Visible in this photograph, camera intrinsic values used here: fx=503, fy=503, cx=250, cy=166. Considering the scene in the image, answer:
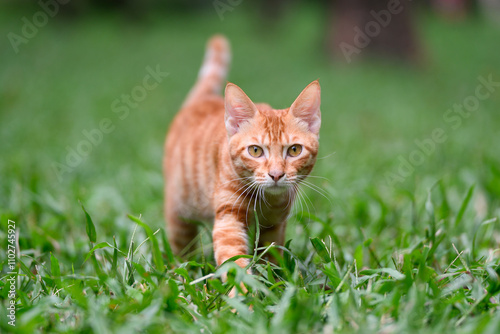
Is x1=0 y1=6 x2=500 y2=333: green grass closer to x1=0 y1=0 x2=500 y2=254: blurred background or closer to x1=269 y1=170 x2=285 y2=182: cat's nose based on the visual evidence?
x1=0 y1=0 x2=500 y2=254: blurred background

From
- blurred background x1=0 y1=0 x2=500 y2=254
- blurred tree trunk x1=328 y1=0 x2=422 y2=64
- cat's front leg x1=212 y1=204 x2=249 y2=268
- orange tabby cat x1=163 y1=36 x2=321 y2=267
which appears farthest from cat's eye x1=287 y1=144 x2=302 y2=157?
blurred tree trunk x1=328 y1=0 x2=422 y2=64

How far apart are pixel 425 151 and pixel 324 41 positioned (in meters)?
6.11

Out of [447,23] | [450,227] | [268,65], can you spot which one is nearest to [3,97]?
[268,65]

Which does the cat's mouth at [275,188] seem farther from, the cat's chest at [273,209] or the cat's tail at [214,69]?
the cat's tail at [214,69]

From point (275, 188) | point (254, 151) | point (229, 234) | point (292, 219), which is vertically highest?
point (254, 151)

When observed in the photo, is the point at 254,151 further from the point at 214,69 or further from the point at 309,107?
the point at 214,69

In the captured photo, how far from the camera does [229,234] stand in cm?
232

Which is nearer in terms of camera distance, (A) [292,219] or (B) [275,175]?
(B) [275,175]

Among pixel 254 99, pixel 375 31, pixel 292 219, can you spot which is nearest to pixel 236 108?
pixel 292 219

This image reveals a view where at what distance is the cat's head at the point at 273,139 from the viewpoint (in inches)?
86.2

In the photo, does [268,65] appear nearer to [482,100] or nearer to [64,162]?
[482,100]

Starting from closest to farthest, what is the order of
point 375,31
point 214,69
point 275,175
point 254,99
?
point 275,175 → point 214,69 → point 254,99 → point 375,31

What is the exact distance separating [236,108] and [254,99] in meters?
4.08

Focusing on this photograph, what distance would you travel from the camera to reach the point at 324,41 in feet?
34.1
